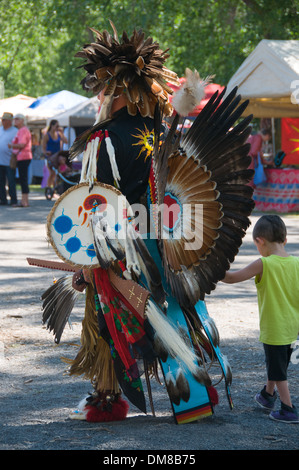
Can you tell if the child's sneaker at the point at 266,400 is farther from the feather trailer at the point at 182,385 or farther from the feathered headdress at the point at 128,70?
the feathered headdress at the point at 128,70

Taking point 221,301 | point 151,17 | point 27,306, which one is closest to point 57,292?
point 27,306

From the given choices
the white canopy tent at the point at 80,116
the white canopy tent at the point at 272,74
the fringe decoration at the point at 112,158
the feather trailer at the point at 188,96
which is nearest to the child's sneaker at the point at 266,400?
the fringe decoration at the point at 112,158

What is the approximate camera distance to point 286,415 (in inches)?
143

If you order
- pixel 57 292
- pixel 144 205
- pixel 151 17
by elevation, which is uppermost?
pixel 151 17

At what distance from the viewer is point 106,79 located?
3553 millimetres

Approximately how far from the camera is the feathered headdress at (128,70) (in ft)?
11.5

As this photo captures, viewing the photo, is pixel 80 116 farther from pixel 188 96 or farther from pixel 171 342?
pixel 171 342

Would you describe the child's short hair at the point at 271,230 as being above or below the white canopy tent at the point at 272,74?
below

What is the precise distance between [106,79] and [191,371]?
1351 millimetres

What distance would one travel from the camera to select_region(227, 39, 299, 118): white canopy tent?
1288 centimetres

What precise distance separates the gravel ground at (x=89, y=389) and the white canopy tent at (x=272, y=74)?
6.63 m

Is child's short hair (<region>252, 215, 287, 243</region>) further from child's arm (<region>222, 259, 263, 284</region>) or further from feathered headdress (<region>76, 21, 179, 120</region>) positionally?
feathered headdress (<region>76, 21, 179, 120</region>)

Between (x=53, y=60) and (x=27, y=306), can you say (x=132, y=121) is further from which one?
Result: (x=53, y=60)

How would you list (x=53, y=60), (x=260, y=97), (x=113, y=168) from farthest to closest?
(x=53, y=60) → (x=260, y=97) → (x=113, y=168)
